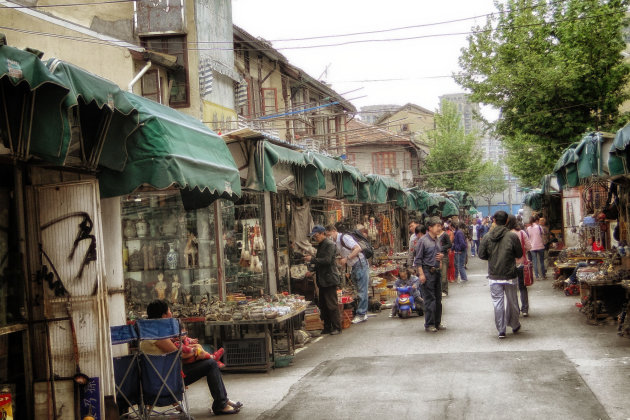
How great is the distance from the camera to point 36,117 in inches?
205

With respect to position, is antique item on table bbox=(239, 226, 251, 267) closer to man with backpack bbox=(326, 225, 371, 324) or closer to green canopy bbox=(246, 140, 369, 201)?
green canopy bbox=(246, 140, 369, 201)

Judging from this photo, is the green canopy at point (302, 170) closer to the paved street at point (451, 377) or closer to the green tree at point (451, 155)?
the paved street at point (451, 377)

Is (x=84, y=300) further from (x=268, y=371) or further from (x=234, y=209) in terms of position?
(x=234, y=209)

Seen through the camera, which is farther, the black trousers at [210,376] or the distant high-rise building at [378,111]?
the distant high-rise building at [378,111]

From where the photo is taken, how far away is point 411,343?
11.7 m

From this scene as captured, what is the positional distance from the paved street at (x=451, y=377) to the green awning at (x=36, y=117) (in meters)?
3.79

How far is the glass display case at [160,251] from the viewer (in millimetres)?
11180

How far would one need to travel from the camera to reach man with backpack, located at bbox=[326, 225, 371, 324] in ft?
49.5

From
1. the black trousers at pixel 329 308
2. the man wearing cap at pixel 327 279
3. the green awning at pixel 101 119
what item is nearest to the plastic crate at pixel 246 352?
the man wearing cap at pixel 327 279

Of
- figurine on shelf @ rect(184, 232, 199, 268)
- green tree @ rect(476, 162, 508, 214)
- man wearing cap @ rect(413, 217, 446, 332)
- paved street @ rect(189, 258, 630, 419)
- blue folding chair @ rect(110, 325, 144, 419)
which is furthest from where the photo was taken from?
green tree @ rect(476, 162, 508, 214)

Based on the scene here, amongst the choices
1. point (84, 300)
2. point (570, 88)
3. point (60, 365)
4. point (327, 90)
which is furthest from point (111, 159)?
point (327, 90)

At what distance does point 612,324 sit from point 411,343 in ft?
12.2

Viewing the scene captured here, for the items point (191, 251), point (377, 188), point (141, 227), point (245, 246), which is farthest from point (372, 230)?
point (141, 227)

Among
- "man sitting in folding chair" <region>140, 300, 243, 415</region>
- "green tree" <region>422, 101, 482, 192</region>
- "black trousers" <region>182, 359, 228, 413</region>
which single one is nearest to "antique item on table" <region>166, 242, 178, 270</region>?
"man sitting in folding chair" <region>140, 300, 243, 415</region>
